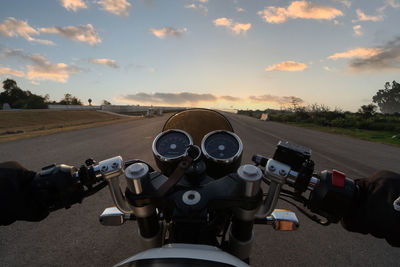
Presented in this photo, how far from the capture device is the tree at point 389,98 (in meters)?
141

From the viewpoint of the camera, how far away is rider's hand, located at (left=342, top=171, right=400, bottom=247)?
0.93m

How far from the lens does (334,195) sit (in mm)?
977

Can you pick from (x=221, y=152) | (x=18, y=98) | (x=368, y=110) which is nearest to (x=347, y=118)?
(x=368, y=110)

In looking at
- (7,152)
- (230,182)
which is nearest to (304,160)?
(230,182)

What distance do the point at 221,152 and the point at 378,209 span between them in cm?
94

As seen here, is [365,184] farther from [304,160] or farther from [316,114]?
[316,114]

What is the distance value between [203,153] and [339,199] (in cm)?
83

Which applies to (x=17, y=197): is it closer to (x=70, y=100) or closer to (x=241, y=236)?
(x=241, y=236)

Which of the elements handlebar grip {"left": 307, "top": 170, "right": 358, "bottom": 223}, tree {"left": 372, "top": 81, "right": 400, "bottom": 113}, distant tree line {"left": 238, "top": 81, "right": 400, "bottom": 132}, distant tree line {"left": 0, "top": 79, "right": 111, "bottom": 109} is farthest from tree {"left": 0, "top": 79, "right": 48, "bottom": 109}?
tree {"left": 372, "top": 81, "right": 400, "bottom": 113}

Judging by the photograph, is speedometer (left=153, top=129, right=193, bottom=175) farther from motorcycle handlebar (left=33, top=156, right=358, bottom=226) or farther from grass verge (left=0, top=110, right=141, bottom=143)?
grass verge (left=0, top=110, right=141, bottom=143)

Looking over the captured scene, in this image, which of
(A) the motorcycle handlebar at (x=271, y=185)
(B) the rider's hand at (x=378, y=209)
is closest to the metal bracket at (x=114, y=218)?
(A) the motorcycle handlebar at (x=271, y=185)

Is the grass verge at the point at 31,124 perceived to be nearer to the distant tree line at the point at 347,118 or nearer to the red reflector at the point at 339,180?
the red reflector at the point at 339,180

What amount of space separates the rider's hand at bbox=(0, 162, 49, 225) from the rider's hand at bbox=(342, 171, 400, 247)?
1.61 metres

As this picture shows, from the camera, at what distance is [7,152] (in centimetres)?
835
